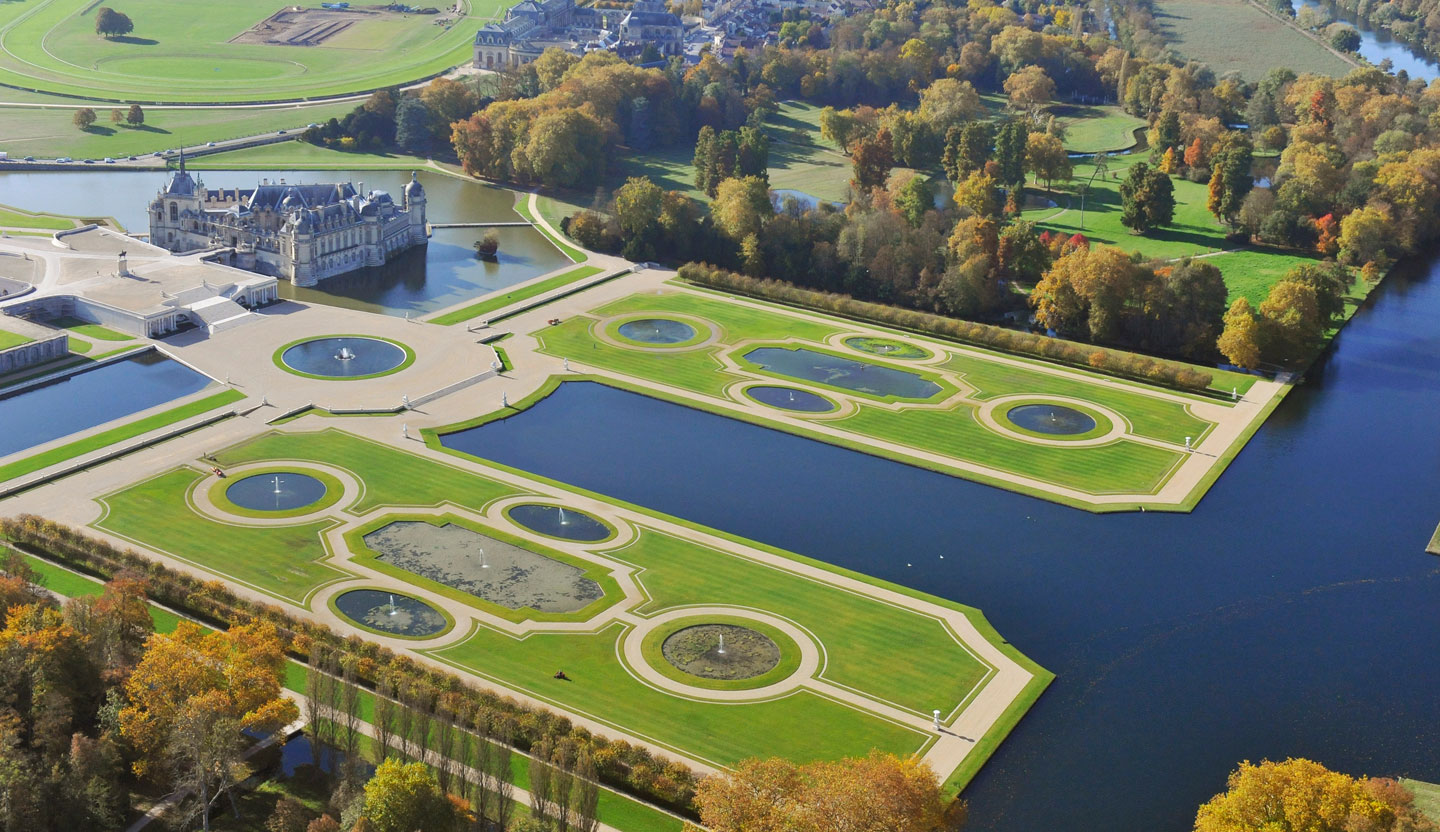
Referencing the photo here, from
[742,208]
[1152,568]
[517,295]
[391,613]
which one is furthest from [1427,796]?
[742,208]

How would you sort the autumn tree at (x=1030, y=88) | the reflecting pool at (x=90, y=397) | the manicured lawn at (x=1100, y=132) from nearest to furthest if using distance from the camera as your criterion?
the reflecting pool at (x=90, y=397) → the manicured lawn at (x=1100, y=132) → the autumn tree at (x=1030, y=88)

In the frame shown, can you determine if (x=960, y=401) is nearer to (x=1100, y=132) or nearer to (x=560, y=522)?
(x=560, y=522)

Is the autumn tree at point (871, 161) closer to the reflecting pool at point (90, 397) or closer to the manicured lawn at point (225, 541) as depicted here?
the reflecting pool at point (90, 397)

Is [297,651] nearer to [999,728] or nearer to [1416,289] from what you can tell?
[999,728]

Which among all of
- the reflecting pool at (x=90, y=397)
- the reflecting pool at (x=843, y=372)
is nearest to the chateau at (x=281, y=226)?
the reflecting pool at (x=90, y=397)

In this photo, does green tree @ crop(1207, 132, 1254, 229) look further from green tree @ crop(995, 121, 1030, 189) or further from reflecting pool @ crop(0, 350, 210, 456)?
reflecting pool @ crop(0, 350, 210, 456)
